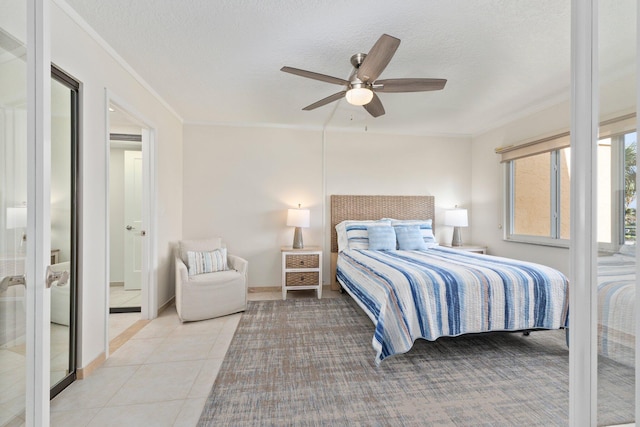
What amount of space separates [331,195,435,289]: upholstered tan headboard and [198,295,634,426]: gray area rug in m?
1.86

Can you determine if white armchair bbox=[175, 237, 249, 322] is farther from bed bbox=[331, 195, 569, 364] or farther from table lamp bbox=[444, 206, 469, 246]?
table lamp bbox=[444, 206, 469, 246]

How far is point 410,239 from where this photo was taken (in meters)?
3.90

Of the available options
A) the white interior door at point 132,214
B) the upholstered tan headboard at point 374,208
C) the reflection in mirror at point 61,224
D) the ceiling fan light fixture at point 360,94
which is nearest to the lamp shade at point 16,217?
the reflection in mirror at point 61,224

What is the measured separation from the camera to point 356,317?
3.25m

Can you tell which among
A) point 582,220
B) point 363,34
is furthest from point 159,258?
point 582,220

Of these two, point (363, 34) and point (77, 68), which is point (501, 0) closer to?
point (363, 34)

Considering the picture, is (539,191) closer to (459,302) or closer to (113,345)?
(459,302)

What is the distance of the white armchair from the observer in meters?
3.07

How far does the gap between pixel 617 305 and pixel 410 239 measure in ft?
11.1

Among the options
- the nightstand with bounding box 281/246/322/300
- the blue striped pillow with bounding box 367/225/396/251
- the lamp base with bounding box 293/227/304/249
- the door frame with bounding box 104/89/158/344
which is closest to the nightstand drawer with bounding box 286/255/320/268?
the nightstand with bounding box 281/246/322/300

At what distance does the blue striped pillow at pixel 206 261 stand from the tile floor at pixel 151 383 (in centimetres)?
70

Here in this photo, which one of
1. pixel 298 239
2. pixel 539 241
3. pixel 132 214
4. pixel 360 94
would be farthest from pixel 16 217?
pixel 539 241

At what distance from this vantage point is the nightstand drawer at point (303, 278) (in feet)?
12.9

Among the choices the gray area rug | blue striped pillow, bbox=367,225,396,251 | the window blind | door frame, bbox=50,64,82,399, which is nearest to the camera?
the gray area rug
